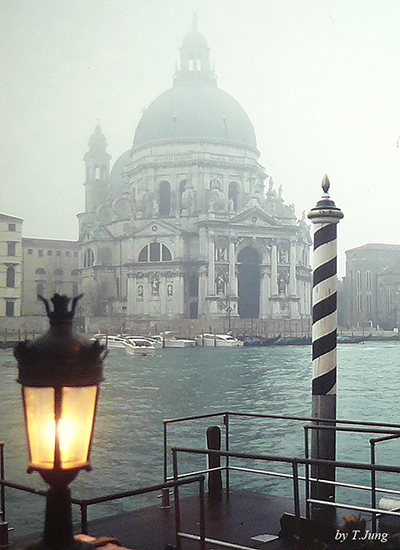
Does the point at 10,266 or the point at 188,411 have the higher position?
the point at 10,266

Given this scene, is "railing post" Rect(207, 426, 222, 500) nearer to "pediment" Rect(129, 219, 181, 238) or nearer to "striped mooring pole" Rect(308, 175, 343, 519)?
"striped mooring pole" Rect(308, 175, 343, 519)

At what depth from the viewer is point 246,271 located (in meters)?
30.1

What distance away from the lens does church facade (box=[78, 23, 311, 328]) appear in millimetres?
28516

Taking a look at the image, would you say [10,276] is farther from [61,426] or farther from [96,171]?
[96,171]

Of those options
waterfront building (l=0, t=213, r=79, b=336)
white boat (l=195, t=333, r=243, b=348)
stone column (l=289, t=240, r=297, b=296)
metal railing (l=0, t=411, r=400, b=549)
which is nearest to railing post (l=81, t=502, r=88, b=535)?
metal railing (l=0, t=411, r=400, b=549)

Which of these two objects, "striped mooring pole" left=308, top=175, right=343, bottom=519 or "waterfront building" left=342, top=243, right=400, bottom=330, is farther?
"waterfront building" left=342, top=243, right=400, bottom=330

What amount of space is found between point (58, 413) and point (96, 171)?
3585cm

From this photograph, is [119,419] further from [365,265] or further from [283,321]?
[365,265]

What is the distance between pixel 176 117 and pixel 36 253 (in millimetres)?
11519

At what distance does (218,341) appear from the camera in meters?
25.0

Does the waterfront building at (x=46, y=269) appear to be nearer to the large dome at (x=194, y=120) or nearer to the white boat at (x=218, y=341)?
the white boat at (x=218, y=341)

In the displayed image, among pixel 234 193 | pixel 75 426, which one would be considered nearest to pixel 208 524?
pixel 75 426

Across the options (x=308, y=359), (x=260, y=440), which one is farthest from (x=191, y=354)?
(x=260, y=440)

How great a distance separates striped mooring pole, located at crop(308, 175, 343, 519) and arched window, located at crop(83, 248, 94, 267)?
27914mm
